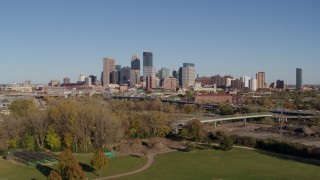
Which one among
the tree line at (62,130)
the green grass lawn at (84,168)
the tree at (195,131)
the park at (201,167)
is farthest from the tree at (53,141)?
the tree at (195,131)

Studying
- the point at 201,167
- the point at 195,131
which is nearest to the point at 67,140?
the point at 201,167

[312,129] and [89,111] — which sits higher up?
[89,111]

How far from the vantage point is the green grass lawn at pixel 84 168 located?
28.2 meters

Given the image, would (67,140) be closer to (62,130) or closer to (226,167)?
(62,130)

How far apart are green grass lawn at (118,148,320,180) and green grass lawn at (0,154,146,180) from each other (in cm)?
185

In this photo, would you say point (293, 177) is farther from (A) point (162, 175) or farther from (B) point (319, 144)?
(B) point (319, 144)

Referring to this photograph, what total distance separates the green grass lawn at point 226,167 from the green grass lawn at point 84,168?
185 cm

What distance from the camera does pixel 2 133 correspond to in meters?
37.4

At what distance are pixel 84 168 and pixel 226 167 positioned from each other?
11858 millimetres

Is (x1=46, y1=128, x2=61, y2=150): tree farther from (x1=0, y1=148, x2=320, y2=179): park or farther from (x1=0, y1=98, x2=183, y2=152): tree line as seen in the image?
(x1=0, y1=148, x2=320, y2=179): park

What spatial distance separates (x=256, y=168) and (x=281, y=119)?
128ft

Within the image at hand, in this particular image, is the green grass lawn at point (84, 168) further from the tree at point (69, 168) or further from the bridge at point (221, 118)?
the bridge at point (221, 118)

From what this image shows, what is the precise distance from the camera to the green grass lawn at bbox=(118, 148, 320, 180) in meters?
28.3

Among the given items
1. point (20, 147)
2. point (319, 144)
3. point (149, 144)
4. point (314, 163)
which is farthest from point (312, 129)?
point (20, 147)
